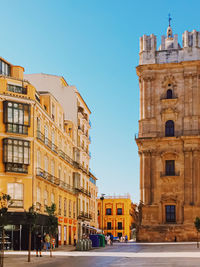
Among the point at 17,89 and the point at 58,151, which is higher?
the point at 17,89

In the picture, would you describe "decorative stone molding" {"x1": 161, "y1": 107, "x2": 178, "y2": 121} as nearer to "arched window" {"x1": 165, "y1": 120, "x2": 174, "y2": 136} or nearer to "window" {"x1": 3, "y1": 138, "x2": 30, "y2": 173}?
"arched window" {"x1": 165, "y1": 120, "x2": 174, "y2": 136}

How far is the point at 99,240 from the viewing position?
4909 centimetres

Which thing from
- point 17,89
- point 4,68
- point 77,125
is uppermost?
point 4,68

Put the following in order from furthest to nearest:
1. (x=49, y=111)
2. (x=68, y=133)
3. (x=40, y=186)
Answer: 1. (x=68, y=133)
2. (x=49, y=111)
3. (x=40, y=186)

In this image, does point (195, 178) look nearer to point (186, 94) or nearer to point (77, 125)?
point (186, 94)

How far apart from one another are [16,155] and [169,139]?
31575 millimetres

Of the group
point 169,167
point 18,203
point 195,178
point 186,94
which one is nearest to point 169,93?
point 186,94

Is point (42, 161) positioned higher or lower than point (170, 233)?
higher

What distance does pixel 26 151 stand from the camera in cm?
4106

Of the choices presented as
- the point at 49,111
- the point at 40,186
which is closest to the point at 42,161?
the point at 40,186

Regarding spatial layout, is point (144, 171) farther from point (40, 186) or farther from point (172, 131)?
point (40, 186)

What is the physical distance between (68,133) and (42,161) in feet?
43.2

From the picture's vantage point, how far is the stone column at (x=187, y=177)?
65688 mm

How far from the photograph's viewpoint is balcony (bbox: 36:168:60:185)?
42.7 metres
